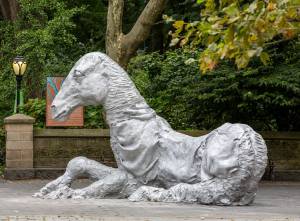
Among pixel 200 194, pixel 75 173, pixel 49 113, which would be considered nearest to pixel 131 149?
pixel 75 173

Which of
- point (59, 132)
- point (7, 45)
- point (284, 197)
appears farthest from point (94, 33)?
point (284, 197)

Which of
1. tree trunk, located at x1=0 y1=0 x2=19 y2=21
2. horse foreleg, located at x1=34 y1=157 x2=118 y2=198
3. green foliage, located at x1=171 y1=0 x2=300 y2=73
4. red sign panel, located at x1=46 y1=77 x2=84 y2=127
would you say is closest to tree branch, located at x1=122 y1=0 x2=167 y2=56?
red sign panel, located at x1=46 y1=77 x2=84 y2=127

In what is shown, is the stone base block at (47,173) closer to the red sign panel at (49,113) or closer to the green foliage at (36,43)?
the red sign panel at (49,113)

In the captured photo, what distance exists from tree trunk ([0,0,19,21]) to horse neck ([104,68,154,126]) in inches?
579

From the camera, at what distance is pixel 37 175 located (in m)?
21.1

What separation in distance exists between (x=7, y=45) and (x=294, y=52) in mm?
10430

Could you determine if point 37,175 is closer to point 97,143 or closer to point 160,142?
point 97,143

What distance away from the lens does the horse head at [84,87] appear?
14.7 meters

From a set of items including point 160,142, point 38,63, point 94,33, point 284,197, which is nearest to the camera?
point 160,142

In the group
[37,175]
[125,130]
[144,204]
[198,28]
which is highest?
[198,28]

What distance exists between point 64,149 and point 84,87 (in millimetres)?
7080

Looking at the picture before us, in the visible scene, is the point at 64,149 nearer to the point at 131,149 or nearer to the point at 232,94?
the point at 232,94

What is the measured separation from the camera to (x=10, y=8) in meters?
29.6

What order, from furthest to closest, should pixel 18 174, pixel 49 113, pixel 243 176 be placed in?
pixel 49 113 → pixel 18 174 → pixel 243 176
